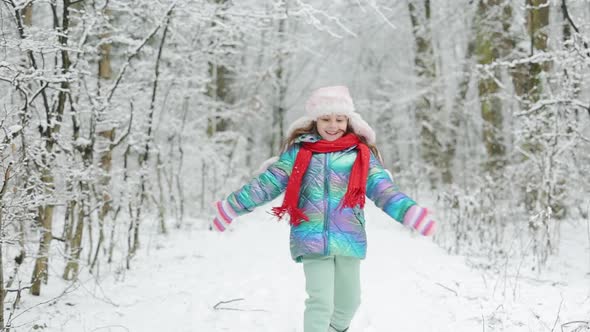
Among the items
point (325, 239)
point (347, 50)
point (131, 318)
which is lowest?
point (131, 318)

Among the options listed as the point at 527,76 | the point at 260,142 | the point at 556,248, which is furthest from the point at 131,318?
the point at 260,142

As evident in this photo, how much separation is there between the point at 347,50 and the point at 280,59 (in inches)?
182

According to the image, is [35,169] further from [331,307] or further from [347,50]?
[347,50]

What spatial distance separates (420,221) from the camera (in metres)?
3.02

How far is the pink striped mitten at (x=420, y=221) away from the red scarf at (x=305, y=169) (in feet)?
0.97

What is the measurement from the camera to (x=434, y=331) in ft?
13.1

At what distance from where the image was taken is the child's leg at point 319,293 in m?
3.15

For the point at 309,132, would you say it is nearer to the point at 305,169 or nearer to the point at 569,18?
the point at 305,169

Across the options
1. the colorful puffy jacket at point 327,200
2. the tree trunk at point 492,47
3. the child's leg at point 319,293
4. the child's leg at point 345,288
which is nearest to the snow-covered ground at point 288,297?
the child's leg at point 345,288

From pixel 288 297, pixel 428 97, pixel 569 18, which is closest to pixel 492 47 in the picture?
pixel 428 97

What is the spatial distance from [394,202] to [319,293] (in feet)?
2.27

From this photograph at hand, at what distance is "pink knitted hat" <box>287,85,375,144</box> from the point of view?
338 cm

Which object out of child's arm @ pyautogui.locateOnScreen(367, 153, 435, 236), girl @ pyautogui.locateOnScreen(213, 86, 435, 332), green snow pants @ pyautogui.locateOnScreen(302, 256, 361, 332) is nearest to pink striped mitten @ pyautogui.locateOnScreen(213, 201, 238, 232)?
girl @ pyautogui.locateOnScreen(213, 86, 435, 332)

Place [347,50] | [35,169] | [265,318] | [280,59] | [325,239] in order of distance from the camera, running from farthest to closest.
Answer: [347,50], [280,59], [35,169], [265,318], [325,239]
